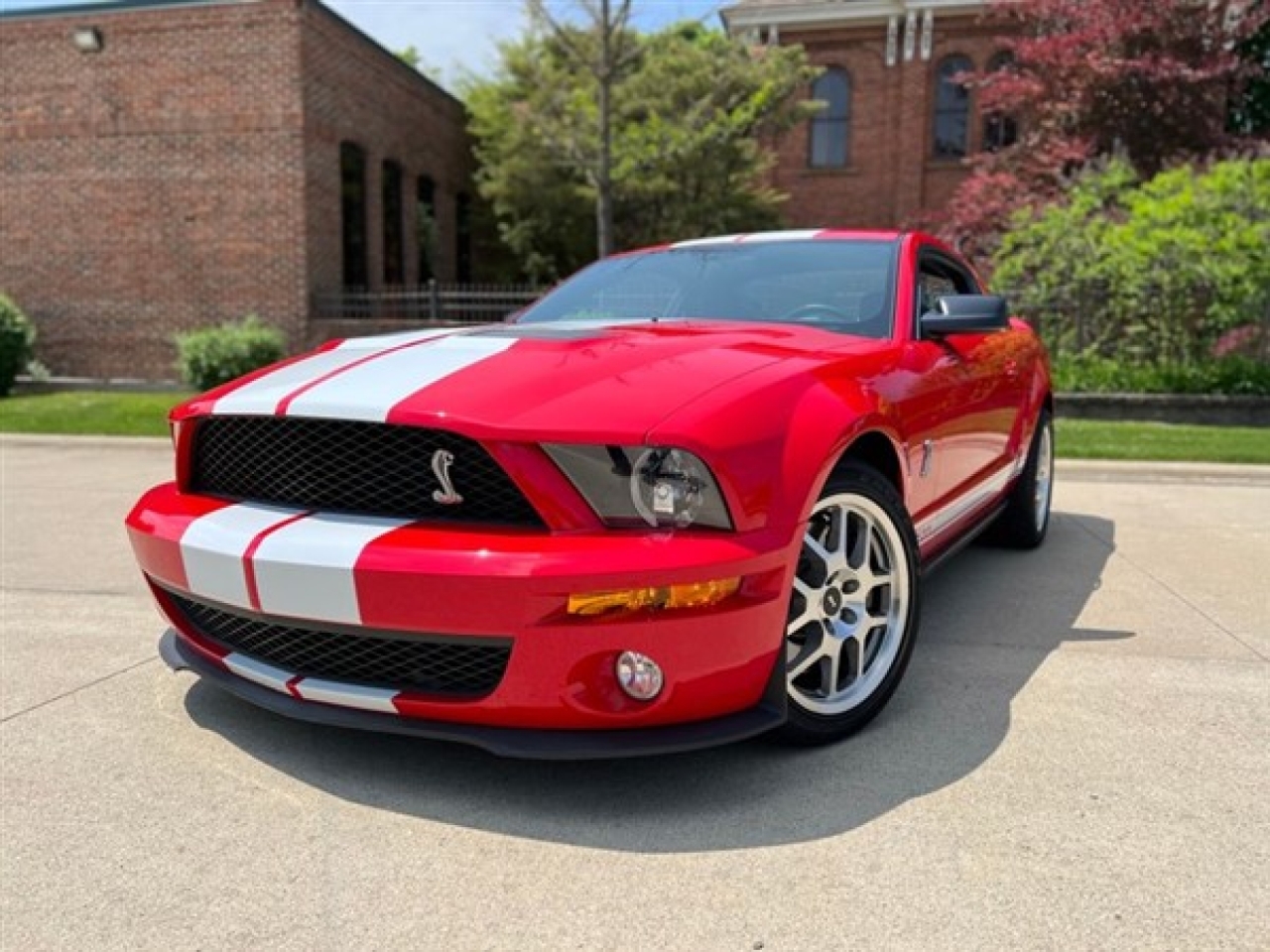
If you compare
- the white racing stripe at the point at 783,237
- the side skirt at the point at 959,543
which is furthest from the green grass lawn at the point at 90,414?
the side skirt at the point at 959,543

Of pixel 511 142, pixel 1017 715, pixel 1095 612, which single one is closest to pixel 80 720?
pixel 1017 715

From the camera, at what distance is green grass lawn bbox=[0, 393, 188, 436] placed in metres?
9.95

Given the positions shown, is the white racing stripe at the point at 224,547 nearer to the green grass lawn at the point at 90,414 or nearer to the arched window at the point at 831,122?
the green grass lawn at the point at 90,414

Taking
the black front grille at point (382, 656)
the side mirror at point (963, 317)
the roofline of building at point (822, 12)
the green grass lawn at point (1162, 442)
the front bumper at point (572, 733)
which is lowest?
the green grass lawn at point (1162, 442)

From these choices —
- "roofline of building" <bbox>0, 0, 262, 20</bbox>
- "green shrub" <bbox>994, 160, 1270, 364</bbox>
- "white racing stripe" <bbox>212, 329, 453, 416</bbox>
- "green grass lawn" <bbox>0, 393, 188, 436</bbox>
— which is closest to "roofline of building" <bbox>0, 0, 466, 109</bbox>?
"roofline of building" <bbox>0, 0, 262, 20</bbox>

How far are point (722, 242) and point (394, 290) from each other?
1297 cm

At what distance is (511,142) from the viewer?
16.8 meters

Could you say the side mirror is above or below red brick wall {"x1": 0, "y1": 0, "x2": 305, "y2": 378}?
below

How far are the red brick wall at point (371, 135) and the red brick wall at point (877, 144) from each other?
869cm

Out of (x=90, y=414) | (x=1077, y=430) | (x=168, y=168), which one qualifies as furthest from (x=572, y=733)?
(x=168, y=168)

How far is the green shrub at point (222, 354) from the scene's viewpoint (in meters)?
12.6

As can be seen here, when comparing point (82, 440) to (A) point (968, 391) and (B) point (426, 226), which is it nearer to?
(A) point (968, 391)

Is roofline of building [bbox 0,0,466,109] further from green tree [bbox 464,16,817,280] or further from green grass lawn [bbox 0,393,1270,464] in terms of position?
green grass lawn [bbox 0,393,1270,464]

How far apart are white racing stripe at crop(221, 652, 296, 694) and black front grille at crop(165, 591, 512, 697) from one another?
0.07 feet
